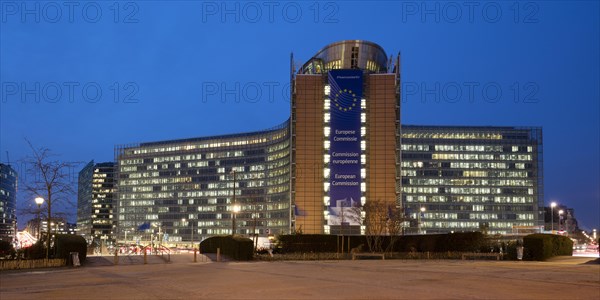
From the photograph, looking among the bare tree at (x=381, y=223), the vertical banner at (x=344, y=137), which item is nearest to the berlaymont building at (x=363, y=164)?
the vertical banner at (x=344, y=137)

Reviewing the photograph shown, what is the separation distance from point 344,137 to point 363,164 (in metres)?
10.1

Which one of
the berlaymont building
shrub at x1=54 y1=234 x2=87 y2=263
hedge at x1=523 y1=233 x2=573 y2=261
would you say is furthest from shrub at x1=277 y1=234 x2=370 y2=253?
the berlaymont building

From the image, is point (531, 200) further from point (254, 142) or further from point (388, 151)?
point (254, 142)

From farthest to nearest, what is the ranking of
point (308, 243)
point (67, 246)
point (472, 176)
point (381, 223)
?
point (472, 176), point (381, 223), point (308, 243), point (67, 246)

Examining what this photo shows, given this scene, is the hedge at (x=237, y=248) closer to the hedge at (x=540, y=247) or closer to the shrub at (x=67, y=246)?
the shrub at (x=67, y=246)

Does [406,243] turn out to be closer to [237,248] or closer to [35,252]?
[237,248]

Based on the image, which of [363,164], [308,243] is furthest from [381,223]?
[363,164]

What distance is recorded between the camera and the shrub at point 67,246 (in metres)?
37.1

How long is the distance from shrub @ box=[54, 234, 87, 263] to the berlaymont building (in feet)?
287

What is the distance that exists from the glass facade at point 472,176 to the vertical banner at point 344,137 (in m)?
50.2

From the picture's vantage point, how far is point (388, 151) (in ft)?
479

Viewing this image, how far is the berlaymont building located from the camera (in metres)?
143

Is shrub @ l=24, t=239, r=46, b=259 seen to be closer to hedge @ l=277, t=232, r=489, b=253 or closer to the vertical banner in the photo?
hedge @ l=277, t=232, r=489, b=253

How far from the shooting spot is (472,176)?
188250mm
